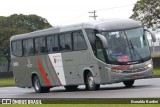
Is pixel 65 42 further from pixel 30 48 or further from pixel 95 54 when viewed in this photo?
pixel 30 48

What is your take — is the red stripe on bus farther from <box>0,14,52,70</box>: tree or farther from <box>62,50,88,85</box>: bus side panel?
<box>0,14,52,70</box>: tree

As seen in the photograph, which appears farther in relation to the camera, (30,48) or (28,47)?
(28,47)

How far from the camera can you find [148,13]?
2530 inches

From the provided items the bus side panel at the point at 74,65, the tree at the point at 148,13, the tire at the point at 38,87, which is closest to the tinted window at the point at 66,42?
the bus side panel at the point at 74,65

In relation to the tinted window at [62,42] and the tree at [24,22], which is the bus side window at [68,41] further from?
the tree at [24,22]

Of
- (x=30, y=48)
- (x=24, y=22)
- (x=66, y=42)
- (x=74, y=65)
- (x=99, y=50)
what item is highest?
(x=24, y=22)

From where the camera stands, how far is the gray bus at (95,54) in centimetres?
2464

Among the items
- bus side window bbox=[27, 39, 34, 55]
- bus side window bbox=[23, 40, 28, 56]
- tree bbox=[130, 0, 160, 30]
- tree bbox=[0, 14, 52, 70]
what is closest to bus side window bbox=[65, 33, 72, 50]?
bus side window bbox=[27, 39, 34, 55]

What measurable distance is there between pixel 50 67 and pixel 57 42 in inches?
69.4

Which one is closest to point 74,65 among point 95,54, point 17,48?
point 95,54

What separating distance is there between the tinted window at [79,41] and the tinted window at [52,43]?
5.83 feet

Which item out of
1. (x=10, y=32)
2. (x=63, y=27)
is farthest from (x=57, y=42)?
(x=10, y=32)

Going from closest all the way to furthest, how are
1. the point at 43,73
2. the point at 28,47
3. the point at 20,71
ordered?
1. the point at 43,73
2. the point at 28,47
3. the point at 20,71

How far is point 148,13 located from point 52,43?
3723 cm
